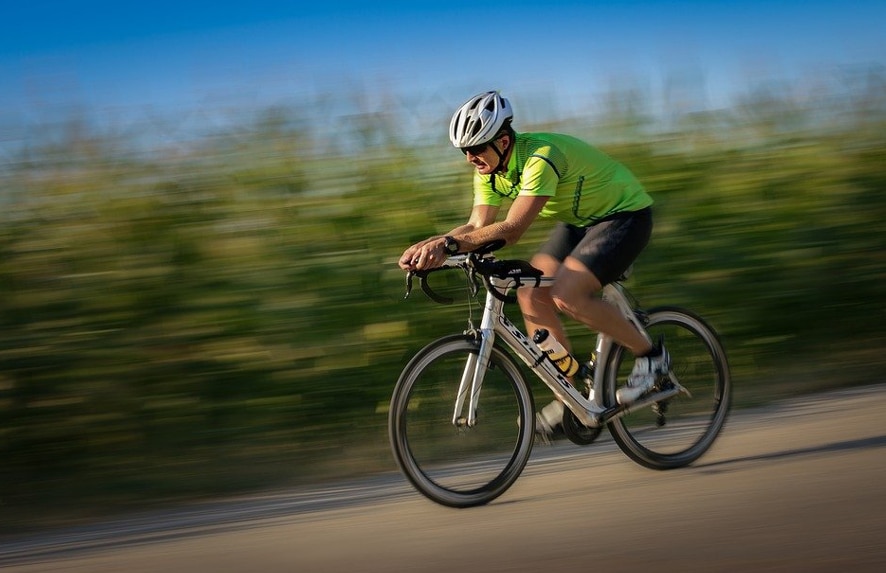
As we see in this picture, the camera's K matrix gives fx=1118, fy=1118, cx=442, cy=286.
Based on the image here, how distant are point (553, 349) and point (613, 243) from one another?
0.61 m

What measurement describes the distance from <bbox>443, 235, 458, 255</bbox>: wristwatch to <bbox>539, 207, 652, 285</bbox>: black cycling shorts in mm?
737

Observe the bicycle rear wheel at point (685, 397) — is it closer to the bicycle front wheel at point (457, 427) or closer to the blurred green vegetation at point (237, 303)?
the bicycle front wheel at point (457, 427)

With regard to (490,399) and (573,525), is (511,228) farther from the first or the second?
(573,525)

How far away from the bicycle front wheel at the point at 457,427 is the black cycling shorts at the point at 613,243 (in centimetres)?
65

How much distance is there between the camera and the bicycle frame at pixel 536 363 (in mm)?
5422

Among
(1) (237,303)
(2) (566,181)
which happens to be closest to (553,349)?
(2) (566,181)

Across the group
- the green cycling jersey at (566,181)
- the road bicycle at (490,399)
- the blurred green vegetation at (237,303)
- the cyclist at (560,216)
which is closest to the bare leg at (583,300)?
the cyclist at (560,216)

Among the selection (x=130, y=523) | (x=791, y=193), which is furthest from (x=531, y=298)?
(x=791, y=193)

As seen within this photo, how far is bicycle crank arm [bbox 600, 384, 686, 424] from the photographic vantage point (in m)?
5.71

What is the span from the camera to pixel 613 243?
5594mm

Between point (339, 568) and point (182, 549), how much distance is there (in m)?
0.90

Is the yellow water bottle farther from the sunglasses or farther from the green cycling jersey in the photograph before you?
the sunglasses

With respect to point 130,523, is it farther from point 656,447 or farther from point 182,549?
point 656,447

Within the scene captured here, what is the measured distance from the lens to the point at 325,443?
6711 millimetres
